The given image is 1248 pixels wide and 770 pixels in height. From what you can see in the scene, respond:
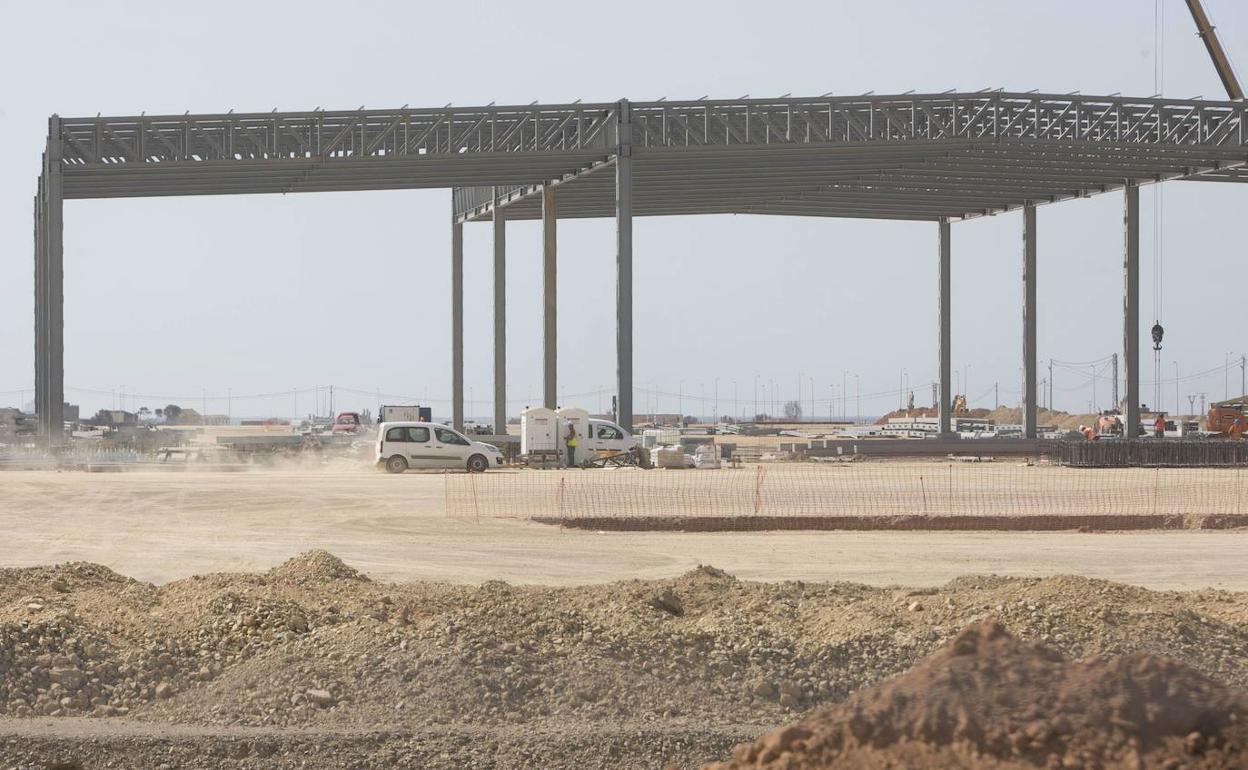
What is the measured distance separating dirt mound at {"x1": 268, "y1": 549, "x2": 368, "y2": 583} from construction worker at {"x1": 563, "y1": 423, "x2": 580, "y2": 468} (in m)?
28.7

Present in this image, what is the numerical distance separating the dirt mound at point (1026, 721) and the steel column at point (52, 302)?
43879 mm

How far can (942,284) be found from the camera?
210ft

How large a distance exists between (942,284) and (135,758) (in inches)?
2273

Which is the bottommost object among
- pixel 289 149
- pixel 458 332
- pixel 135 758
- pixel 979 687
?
pixel 135 758

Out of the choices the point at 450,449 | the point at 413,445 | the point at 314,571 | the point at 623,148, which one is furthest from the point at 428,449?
the point at 314,571

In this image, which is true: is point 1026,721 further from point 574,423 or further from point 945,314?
point 945,314

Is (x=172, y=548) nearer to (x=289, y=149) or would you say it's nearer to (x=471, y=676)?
(x=471, y=676)

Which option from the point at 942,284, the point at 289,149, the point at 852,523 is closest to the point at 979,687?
the point at 852,523

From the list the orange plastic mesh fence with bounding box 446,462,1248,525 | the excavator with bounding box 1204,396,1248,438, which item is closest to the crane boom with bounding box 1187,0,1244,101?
the excavator with bounding box 1204,396,1248,438

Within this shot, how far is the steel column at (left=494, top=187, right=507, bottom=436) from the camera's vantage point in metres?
59.2

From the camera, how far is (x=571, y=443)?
1761 inches

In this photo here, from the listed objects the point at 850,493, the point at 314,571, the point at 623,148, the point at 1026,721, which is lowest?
the point at 850,493

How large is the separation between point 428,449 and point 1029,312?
29398 millimetres

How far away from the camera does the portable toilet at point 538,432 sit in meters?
44.7
